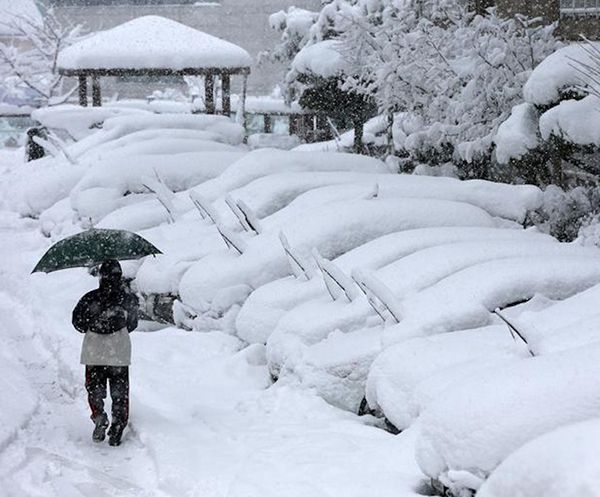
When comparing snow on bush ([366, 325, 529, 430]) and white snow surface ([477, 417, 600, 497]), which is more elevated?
white snow surface ([477, 417, 600, 497])

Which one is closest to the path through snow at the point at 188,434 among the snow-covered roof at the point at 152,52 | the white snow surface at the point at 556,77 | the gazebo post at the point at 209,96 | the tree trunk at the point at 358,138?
the white snow surface at the point at 556,77

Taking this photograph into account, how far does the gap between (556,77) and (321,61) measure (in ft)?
33.2

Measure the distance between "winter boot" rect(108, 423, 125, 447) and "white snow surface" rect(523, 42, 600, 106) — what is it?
575 cm

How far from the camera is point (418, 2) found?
14891 mm

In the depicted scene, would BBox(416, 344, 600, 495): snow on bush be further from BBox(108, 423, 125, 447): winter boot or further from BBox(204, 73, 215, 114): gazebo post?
BBox(204, 73, 215, 114): gazebo post

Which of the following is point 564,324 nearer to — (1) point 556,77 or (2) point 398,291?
(2) point 398,291

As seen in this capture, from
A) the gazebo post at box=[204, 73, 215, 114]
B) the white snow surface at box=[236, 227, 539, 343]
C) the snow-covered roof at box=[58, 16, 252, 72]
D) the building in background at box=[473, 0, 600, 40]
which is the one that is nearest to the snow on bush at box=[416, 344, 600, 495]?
the white snow surface at box=[236, 227, 539, 343]

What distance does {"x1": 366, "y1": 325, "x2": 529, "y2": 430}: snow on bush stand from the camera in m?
5.92

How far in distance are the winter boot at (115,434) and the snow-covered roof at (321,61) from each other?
44.1ft

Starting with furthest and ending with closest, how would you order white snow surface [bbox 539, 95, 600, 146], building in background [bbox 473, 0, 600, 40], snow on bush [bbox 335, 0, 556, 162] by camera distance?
building in background [bbox 473, 0, 600, 40]
snow on bush [bbox 335, 0, 556, 162]
white snow surface [bbox 539, 95, 600, 146]

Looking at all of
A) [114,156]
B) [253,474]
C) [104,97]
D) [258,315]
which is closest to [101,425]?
[253,474]

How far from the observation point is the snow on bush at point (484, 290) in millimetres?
6832

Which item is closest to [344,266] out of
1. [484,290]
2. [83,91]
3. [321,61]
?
[484,290]

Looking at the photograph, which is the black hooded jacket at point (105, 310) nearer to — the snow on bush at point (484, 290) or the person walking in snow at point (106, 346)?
the person walking in snow at point (106, 346)
